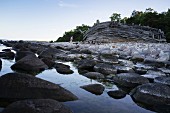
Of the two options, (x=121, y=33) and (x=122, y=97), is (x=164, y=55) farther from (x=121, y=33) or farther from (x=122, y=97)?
(x=121, y=33)

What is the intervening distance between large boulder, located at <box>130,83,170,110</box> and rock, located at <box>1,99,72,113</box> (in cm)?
272

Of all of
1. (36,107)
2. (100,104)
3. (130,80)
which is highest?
(36,107)

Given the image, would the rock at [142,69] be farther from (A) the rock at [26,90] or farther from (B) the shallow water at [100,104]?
(A) the rock at [26,90]

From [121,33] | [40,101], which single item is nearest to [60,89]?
[40,101]

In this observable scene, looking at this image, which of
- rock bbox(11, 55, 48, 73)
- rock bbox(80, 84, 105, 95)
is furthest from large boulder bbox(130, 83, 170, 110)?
rock bbox(11, 55, 48, 73)

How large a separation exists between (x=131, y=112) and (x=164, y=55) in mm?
11408

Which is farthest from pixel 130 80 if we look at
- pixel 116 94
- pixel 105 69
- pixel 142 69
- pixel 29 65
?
pixel 29 65

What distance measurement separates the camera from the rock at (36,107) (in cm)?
456

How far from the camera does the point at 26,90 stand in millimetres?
6105

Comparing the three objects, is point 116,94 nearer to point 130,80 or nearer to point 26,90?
point 130,80

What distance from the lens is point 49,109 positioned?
468 cm

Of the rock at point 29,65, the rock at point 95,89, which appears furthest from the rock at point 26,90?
the rock at point 29,65

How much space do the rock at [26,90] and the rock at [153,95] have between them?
6.35ft

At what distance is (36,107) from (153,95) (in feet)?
11.5
